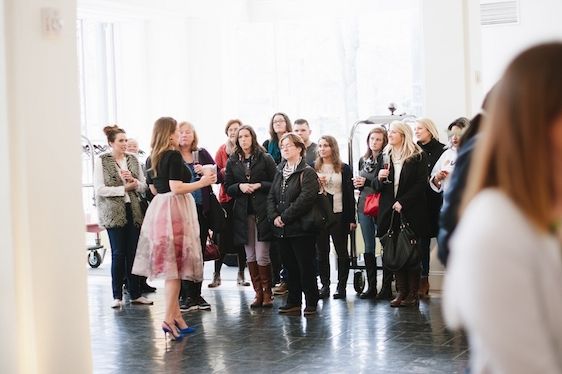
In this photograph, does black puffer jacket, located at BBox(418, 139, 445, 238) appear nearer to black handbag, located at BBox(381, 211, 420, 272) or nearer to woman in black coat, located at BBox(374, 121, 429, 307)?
woman in black coat, located at BBox(374, 121, 429, 307)

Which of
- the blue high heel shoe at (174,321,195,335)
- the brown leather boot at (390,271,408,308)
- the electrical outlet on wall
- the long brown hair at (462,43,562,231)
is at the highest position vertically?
the electrical outlet on wall

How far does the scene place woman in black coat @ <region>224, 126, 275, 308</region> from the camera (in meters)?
8.23

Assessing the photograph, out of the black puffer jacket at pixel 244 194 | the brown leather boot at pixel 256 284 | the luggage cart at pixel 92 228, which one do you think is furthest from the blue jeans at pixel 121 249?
the luggage cart at pixel 92 228

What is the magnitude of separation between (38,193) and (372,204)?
3.94 meters

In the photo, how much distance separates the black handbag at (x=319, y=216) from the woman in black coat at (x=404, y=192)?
0.46 m

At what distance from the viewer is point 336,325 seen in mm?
7270

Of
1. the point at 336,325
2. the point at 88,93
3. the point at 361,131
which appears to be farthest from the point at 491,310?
the point at 88,93

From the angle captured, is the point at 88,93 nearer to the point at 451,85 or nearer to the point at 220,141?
the point at 220,141

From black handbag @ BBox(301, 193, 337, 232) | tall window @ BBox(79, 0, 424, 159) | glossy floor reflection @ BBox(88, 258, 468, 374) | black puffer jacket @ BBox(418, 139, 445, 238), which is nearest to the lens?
glossy floor reflection @ BBox(88, 258, 468, 374)

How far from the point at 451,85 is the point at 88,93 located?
17.4ft

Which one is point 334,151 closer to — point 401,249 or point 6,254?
point 401,249

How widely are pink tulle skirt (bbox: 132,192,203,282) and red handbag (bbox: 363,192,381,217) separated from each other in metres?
1.90

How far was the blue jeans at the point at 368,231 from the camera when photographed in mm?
8539

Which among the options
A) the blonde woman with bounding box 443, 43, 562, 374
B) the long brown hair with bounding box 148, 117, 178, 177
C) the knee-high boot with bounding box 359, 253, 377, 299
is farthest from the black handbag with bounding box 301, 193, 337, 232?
the blonde woman with bounding box 443, 43, 562, 374
